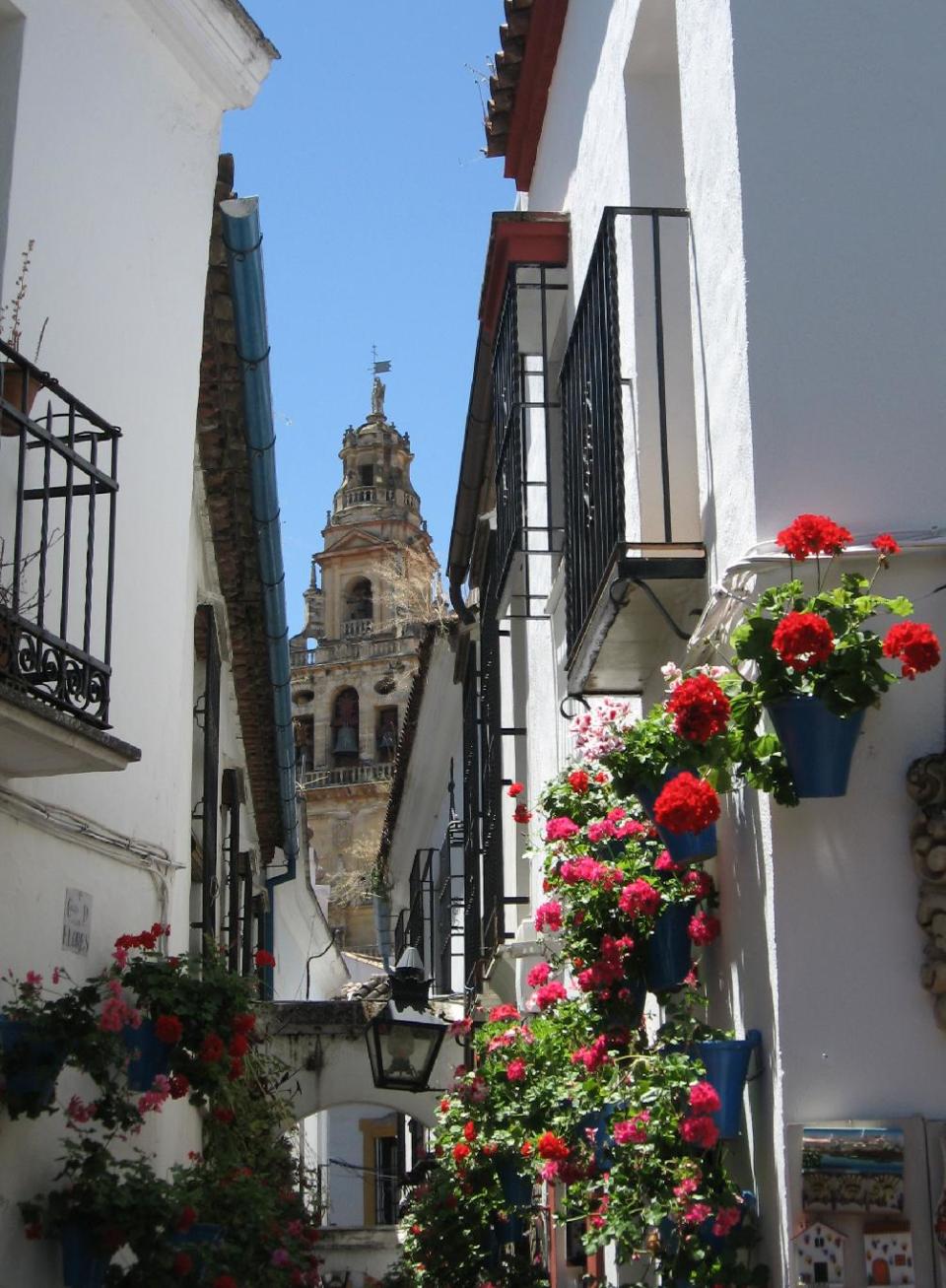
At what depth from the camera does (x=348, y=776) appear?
6412 cm

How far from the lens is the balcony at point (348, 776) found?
63188 mm

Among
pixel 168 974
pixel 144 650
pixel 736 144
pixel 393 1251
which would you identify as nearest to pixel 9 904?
pixel 168 974

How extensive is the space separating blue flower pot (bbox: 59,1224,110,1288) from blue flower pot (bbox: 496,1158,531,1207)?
2189 millimetres

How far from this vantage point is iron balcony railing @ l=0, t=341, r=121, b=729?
566cm

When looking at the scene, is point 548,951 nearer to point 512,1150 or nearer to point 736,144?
point 512,1150

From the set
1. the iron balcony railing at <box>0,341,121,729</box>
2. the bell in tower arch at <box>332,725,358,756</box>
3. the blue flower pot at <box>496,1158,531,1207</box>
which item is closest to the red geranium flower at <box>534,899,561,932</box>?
the iron balcony railing at <box>0,341,121,729</box>

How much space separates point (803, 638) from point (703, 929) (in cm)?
116

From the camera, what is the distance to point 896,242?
517 centimetres

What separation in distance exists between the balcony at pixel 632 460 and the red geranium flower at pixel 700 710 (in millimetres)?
928

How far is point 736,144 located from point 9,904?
3465 mm

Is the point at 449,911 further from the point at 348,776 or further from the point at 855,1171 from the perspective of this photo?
the point at 348,776

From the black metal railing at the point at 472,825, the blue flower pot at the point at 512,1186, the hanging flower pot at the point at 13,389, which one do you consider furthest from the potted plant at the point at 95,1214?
the black metal railing at the point at 472,825

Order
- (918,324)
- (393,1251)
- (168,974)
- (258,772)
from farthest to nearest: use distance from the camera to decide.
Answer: (393,1251) < (258,772) < (168,974) < (918,324)

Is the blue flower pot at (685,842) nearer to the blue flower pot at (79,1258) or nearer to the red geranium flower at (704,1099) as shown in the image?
the red geranium flower at (704,1099)
